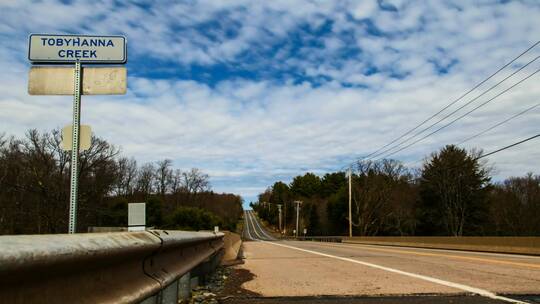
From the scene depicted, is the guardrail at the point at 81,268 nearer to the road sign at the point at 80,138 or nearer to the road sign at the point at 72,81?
the road sign at the point at 80,138

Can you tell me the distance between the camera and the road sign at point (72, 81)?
7.39 m

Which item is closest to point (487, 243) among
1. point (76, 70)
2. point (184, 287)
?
point (184, 287)

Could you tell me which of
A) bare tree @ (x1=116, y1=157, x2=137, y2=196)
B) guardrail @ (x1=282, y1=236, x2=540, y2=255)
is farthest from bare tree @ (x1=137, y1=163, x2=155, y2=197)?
guardrail @ (x1=282, y1=236, x2=540, y2=255)

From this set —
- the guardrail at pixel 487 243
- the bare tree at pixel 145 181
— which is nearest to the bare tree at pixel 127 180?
the bare tree at pixel 145 181

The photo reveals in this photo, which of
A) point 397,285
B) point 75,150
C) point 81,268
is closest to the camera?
point 81,268

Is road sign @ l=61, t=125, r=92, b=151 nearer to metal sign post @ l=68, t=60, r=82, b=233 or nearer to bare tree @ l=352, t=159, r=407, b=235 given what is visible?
metal sign post @ l=68, t=60, r=82, b=233

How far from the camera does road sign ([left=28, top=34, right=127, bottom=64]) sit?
7566 mm

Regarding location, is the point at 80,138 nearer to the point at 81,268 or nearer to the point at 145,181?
the point at 81,268

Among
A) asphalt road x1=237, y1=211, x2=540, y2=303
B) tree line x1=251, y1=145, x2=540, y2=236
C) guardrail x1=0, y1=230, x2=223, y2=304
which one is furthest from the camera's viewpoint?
tree line x1=251, y1=145, x2=540, y2=236

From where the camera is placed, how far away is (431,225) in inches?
2933

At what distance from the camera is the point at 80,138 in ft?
24.2

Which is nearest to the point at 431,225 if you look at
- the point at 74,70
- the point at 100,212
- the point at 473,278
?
the point at 100,212

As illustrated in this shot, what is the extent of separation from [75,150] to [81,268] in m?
5.22

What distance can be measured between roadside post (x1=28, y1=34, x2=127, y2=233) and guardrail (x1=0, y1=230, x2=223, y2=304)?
4279 mm
